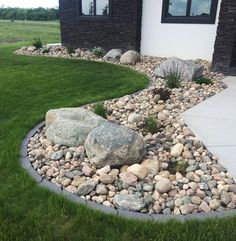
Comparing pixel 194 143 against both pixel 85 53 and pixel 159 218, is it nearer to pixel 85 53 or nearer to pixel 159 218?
pixel 159 218

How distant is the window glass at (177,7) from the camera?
31.8 feet

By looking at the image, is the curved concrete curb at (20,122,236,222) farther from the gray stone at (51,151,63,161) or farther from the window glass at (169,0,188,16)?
the window glass at (169,0,188,16)

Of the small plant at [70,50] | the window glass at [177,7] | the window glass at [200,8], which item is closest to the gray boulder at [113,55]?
the small plant at [70,50]

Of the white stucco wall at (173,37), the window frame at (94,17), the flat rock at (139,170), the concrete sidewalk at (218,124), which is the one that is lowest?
the concrete sidewalk at (218,124)

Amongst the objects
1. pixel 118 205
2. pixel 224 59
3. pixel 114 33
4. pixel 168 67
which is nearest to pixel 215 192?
pixel 118 205

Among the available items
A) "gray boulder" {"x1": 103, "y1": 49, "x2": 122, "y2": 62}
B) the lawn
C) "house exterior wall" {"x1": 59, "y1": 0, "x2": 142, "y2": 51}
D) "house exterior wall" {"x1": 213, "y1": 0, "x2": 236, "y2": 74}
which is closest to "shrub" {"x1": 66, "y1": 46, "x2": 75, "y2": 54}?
"house exterior wall" {"x1": 59, "y1": 0, "x2": 142, "y2": 51}

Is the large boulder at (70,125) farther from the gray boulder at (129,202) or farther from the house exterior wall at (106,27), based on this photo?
the house exterior wall at (106,27)

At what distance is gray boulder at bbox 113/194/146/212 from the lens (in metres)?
3.04

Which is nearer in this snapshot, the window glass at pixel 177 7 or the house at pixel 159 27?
the house at pixel 159 27

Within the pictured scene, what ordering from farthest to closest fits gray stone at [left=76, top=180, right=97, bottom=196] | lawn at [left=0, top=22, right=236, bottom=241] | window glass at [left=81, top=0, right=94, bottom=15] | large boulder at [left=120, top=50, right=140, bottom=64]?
window glass at [left=81, top=0, right=94, bottom=15]
large boulder at [left=120, top=50, right=140, bottom=64]
gray stone at [left=76, top=180, right=97, bottom=196]
lawn at [left=0, top=22, right=236, bottom=241]

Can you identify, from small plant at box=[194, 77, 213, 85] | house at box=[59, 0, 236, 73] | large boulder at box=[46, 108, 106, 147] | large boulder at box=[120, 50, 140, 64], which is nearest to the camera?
large boulder at box=[46, 108, 106, 147]

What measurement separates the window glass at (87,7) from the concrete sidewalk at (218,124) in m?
6.76

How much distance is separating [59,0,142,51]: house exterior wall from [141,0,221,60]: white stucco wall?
0.94 ft

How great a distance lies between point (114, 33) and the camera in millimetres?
11016
